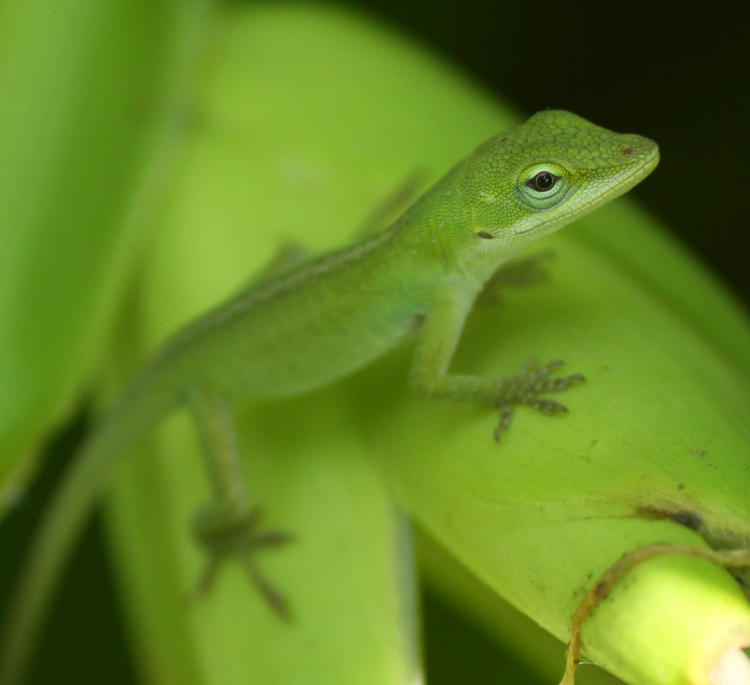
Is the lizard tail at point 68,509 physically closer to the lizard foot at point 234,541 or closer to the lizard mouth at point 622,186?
the lizard foot at point 234,541

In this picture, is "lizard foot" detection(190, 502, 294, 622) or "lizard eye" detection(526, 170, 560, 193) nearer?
"lizard eye" detection(526, 170, 560, 193)

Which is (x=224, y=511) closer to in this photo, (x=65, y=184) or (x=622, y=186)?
(x=65, y=184)

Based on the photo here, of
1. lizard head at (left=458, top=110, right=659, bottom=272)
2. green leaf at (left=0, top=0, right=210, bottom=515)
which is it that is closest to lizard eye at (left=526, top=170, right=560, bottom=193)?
lizard head at (left=458, top=110, right=659, bottom=272)

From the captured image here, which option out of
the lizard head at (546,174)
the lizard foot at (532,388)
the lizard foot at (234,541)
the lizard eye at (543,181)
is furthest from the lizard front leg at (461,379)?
the lizard foot at (234,541)

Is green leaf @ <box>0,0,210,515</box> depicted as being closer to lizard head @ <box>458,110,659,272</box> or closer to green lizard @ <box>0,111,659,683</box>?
green lizard @ <box>0,111,659,683</box>

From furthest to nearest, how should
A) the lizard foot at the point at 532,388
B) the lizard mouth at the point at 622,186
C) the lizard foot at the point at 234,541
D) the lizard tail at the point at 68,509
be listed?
the lizard tail at the point at 68,509
the lizard foot at the point at 234,541
the lizard mouth at the point at 622,186
the lizard foot at the point at 532,388

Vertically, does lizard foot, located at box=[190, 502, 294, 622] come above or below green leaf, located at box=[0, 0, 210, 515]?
below

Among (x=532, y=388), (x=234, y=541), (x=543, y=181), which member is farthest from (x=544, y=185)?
(x=234, y=541)

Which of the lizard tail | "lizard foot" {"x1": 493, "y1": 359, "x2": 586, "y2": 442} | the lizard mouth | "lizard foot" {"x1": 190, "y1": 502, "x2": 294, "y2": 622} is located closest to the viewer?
"lizard foot" {"x1": 493, "y1": 359, "x2": 586, "y2": 442}
